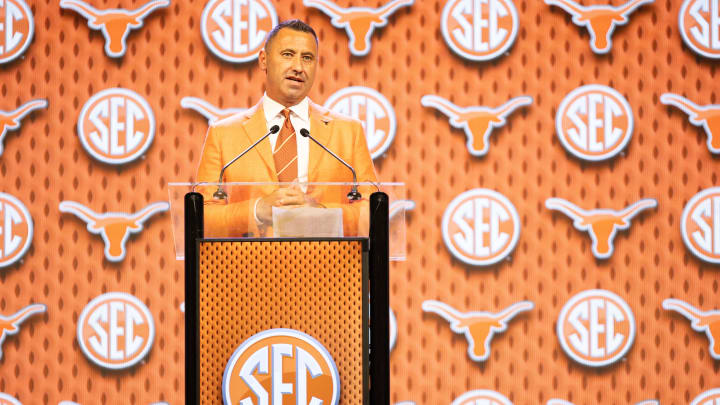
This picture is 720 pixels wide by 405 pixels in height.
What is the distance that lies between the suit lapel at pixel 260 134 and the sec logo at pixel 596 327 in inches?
60.5

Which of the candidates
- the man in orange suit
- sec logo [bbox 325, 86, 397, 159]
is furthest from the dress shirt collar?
sec logo [bbox 325, 86, 397, 159]

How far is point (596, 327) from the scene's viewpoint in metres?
3.08

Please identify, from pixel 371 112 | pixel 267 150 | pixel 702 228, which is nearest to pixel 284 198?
pixel 267 150

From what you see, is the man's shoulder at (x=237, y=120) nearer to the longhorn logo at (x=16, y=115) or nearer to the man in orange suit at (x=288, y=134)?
the man in orange suit at (x=288, y=134)

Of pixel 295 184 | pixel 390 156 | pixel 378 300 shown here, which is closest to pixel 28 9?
pixel 390 156

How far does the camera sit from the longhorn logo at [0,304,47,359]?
304 cm

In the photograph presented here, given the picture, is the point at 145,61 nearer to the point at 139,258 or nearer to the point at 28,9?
the point at 28,9

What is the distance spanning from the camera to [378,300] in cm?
142

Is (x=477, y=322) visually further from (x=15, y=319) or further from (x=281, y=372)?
(x=15, y=319)

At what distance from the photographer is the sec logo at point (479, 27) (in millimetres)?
3088

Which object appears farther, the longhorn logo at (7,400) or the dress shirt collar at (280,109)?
the longhorn logo at (7,400)

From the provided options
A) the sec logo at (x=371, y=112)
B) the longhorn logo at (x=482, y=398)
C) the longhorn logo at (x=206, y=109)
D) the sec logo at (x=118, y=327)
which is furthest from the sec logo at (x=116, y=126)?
the longhorn logo at (x=482, y=398)

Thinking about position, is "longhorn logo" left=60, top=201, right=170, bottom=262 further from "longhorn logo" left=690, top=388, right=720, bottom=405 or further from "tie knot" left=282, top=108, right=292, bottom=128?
"longhorn logo" left=690, top=388, right=720, bottom=405

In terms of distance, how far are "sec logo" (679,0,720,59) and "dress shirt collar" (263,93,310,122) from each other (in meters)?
1.84
